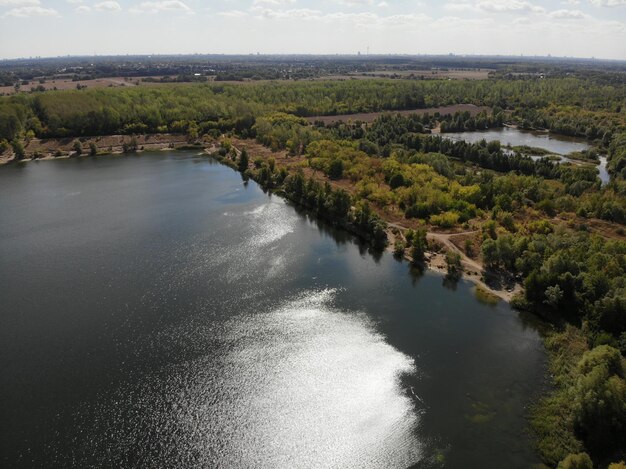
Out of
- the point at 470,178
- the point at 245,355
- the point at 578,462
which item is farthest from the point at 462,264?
the point at 578,462

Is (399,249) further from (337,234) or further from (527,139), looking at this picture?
(527,139)

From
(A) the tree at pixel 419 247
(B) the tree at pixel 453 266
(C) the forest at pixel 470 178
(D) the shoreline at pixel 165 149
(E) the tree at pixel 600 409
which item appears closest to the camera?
(E) the tree at pixel 600 409

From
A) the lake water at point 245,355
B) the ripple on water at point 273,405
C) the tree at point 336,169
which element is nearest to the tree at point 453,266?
the lake water at point 245,355

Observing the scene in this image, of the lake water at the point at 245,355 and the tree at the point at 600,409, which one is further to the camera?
the lake water at the point at 245,355

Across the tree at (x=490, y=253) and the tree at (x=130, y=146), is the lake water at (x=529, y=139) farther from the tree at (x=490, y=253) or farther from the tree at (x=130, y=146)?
the tree at (x=130, y=146)

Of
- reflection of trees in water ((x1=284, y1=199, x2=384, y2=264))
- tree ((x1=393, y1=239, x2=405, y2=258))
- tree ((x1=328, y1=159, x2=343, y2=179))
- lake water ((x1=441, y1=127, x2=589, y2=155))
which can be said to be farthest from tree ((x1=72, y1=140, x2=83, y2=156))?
lake water ((x1=441, y1=127, x2=589, y2=155))

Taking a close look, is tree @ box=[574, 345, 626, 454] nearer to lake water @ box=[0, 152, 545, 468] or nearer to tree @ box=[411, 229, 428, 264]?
lake water @ box=[0, 152, 545, 468]

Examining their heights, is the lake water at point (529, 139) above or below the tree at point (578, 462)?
above
